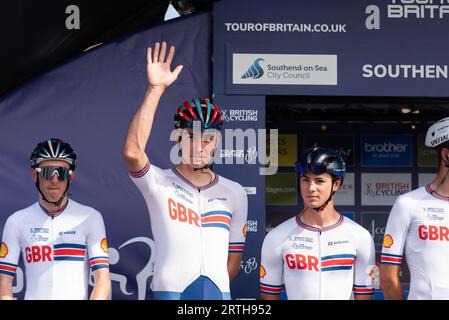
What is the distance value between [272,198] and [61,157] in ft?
11.6


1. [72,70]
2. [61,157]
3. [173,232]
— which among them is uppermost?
[72,70]

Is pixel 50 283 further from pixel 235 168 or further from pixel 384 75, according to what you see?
pixel 384 75

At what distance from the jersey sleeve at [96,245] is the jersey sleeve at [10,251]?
0.42 metres

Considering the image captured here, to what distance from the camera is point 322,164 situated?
4.54m

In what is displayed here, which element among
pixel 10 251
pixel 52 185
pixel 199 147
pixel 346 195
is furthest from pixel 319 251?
pixel 346 195

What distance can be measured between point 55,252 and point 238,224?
1073 millimetres

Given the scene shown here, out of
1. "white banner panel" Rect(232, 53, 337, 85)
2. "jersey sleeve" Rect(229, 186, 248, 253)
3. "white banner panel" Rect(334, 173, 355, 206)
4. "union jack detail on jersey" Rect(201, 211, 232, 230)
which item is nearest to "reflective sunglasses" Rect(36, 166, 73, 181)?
"union jack detail on jersey" Rect(201, 211, 232, 230)

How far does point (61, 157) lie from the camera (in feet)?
15.5

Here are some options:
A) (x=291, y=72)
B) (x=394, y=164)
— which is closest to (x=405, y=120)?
(x=394, y=164)

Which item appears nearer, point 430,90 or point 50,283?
point 50,283

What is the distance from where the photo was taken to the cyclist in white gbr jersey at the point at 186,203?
14.4 ft

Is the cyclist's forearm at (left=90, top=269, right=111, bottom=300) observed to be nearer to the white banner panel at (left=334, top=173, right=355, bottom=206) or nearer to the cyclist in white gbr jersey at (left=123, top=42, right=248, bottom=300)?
the cyclist in white gbr jersey at (left=123, top=42, right=248, bottom=300)

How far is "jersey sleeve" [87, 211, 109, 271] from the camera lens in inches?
182

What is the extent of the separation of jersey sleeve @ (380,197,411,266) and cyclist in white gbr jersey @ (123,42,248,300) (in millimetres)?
905
